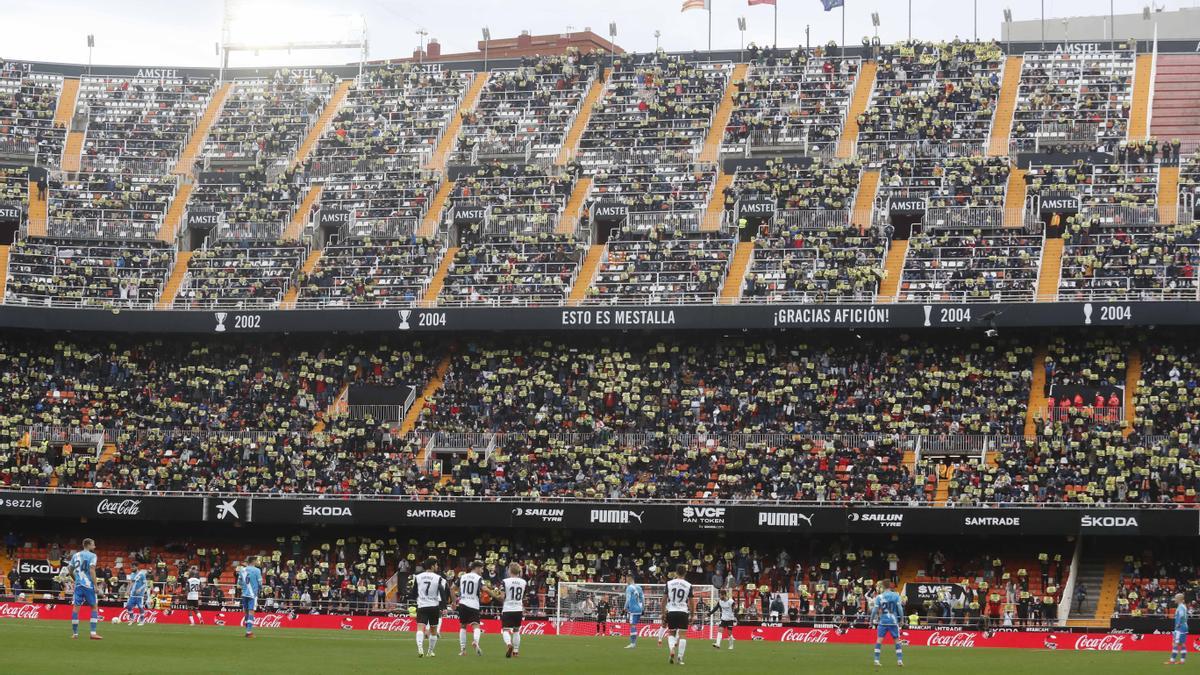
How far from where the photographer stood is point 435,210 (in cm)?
6956

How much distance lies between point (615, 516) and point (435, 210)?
20466 mm

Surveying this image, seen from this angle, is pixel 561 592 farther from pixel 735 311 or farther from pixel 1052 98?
pixel 1052 98

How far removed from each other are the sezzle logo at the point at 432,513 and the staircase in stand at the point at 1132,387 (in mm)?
22585

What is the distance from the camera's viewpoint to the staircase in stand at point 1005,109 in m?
68.3

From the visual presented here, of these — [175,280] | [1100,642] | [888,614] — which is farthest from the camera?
[175,280]

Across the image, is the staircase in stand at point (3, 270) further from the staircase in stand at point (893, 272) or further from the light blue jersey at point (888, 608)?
the light blue jersey at point (888, 608)

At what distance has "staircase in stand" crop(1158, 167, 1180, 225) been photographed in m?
61.0

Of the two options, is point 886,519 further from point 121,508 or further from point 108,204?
point 108,204

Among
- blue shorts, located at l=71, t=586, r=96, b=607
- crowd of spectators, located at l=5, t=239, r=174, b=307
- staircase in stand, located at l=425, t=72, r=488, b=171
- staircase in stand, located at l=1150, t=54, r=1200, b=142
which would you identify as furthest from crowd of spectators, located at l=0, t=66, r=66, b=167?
staircase in stand, located at l=1150, t=54, r=1200, b=142

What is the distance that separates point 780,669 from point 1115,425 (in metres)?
26.6

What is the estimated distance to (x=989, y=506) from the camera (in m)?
51.3

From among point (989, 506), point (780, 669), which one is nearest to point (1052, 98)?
point (989, 506)

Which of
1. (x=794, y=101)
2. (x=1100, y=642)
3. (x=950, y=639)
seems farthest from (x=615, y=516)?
(x=794, y=101)

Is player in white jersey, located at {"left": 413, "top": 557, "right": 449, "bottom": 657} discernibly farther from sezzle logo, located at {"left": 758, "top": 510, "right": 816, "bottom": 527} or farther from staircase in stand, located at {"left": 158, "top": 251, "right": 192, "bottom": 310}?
staircase in stand, located at {"left": 158, "top": 251, "right": 192, "bottom": 310}
